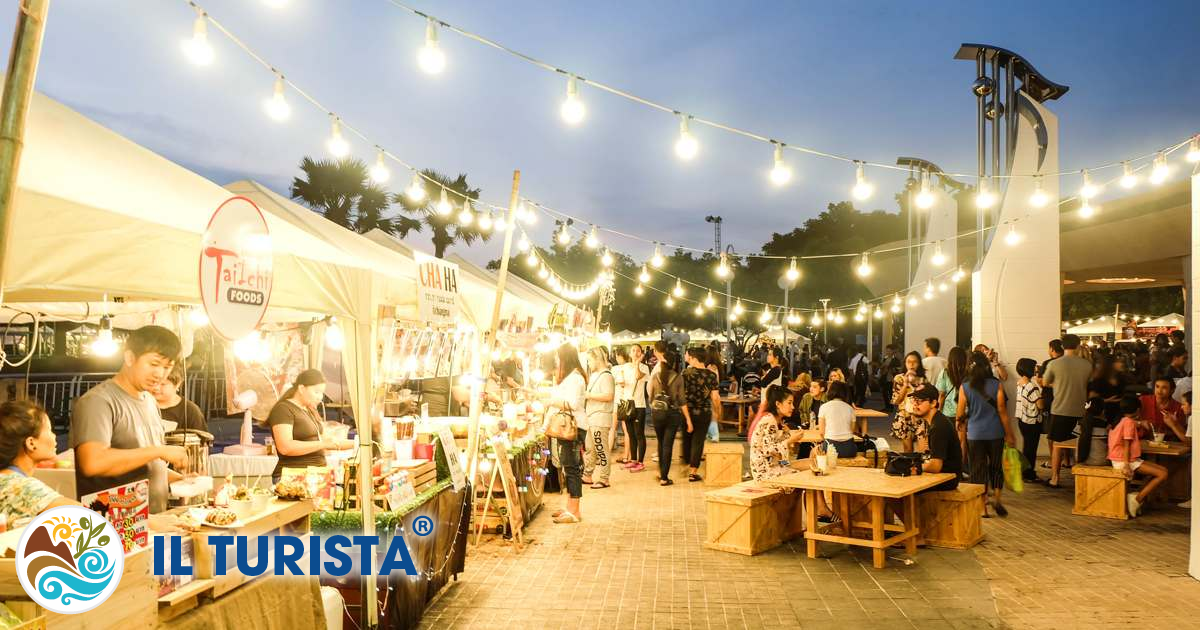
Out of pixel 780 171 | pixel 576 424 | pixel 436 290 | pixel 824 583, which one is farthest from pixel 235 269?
pixel 780 171

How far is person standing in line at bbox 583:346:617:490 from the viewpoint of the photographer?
9820 millimetres

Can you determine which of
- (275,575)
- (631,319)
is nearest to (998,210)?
(275,575)

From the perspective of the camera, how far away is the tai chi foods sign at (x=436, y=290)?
18.0 ft

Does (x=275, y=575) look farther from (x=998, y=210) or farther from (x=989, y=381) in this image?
(x=998, y=210)

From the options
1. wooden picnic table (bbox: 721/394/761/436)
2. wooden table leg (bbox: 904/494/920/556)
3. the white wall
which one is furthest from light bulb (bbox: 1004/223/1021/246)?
wooden table leg (bbox: 904/494/920/556)

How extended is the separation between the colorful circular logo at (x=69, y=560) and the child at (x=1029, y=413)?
10612 mm

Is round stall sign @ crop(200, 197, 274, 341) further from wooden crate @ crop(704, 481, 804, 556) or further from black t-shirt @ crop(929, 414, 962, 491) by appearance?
black t-shirt @ crop(929, 414, 962, 491)

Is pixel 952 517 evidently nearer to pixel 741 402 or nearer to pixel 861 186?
pixel 861 186

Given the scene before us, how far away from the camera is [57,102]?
3646 mm

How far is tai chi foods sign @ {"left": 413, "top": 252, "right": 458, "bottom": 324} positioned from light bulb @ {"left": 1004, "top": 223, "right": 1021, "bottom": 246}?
10.3 meters

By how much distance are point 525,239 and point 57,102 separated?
9300mm

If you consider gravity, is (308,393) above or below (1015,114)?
below

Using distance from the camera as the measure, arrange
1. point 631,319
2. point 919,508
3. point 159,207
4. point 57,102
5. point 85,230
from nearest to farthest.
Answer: point 85,230, point 159,207, point 57,102, point 919,508, point 631,319

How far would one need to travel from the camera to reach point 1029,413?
408 inches
